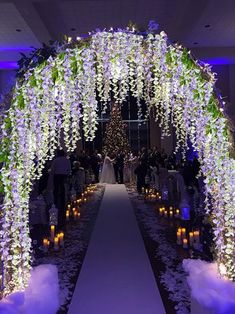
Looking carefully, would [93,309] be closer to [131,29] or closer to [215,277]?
[215,277]

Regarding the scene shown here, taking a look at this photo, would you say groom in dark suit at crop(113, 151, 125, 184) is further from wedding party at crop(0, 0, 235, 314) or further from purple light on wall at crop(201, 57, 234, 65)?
wedding party at crop(0, 0, 235, 314)

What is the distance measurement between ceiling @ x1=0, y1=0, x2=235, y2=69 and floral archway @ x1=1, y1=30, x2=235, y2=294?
6.77 meters

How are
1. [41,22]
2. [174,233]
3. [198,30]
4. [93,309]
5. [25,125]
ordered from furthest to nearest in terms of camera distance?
[198,30]
[41,22]
[174,233]
[93,309]
[25,125]

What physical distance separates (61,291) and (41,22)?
33.1ft

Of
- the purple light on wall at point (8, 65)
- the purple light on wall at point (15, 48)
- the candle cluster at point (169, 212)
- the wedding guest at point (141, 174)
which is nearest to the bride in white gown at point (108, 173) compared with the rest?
the wedding guest at point (141, 174)

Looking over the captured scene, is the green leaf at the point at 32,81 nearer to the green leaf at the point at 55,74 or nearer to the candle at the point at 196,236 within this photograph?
the green leaf at the point at 55,74

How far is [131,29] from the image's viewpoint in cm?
308

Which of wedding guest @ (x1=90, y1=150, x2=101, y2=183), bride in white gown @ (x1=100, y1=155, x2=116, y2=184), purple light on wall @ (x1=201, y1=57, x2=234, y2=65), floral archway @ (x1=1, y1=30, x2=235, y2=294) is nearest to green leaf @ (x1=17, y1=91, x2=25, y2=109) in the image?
floral archway @ (x1=1, y1=30, x2=235, y2=294)

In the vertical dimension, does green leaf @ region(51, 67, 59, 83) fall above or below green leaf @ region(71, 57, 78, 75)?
below

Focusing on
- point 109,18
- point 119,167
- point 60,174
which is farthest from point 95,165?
point 60,174

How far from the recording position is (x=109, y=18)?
1249 cm

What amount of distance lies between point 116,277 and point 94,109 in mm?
2410

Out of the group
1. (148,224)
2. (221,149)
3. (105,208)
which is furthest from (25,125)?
(105,208)

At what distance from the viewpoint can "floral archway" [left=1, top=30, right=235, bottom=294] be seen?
2895 millimetres
